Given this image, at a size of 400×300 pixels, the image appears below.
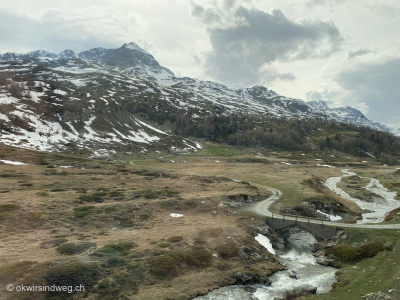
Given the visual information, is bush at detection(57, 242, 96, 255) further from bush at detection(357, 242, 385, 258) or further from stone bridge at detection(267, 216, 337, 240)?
bush at detection(357, 242, 385, 258)

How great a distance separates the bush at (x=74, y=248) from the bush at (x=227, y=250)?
18857 millimetres

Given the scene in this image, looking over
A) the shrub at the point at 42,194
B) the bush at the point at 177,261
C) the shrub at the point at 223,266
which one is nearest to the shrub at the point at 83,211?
the shrub at the point at 42,194

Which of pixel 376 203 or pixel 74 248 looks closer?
pixel 74 248

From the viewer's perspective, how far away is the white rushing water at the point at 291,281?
1150 inches

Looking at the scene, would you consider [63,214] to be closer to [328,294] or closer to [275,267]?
[275,267]

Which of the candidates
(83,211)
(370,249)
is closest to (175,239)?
(83,211)

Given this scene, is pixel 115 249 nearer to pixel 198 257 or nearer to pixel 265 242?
pixel 198 257

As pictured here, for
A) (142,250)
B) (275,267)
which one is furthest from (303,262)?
(142,250)

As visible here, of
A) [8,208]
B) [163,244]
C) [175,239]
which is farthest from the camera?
[8,208]

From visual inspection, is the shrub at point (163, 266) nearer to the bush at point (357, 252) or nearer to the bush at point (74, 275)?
the bush at point (74, 275)

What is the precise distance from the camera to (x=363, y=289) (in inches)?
1057

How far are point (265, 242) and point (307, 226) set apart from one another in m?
10.6

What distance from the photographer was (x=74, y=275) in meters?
28.3

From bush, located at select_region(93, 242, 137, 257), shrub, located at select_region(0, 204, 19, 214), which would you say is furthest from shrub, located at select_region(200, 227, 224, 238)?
shrub, located at select_region(0, 204, 19, 214)
